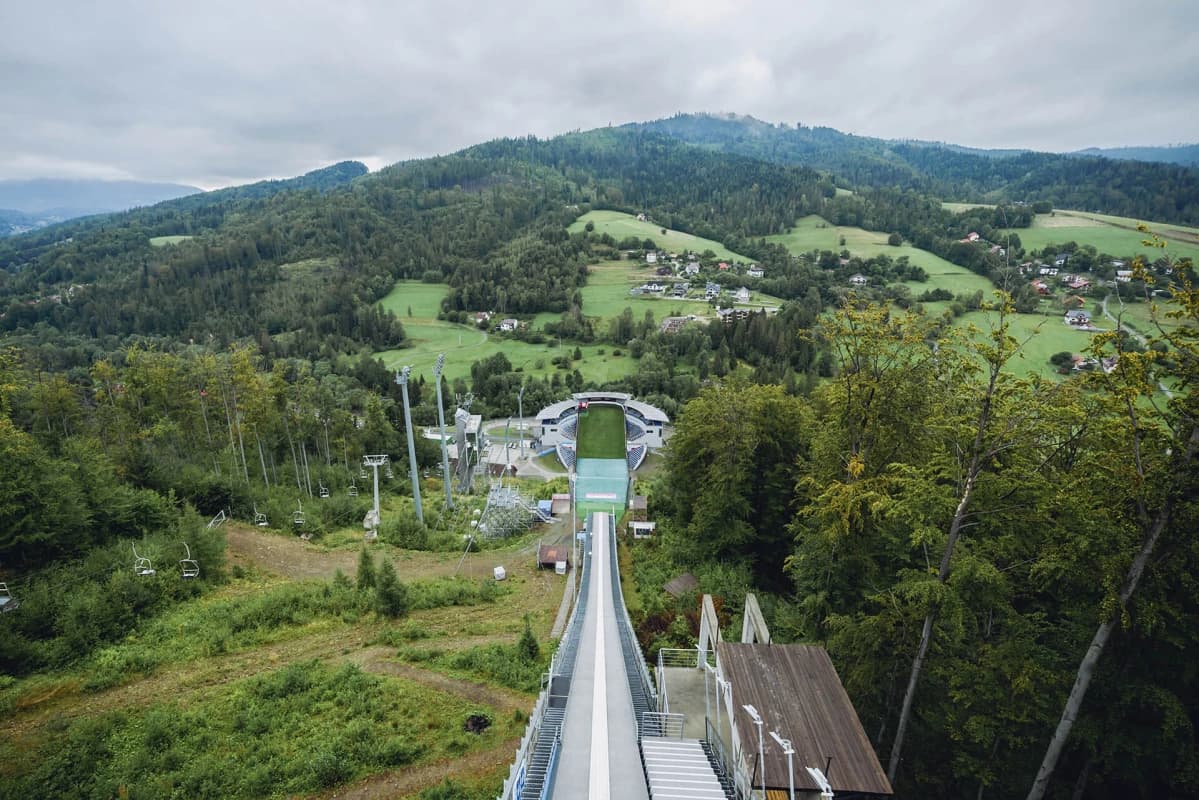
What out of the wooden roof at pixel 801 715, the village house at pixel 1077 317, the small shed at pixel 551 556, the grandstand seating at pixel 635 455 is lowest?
the grandstand seating at pixel 635 455

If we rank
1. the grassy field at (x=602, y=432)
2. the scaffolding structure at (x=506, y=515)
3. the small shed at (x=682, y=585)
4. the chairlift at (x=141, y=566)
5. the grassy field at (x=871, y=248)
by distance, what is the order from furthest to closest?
1. the grassy field at (x=871, y=248)
2. the grassy field at (x=602, y=432)
3. the scaffolding structure at (x=506, y=515)
4. the small shed at (x=682, y=585)
5. the chairlift at (x=141, y=566)

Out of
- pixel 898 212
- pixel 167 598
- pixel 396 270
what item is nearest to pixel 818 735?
pixel 167 598

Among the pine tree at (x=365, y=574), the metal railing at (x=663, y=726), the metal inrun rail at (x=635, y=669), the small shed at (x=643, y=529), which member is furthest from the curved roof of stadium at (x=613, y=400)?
the metal railing at (x=663, y=726)

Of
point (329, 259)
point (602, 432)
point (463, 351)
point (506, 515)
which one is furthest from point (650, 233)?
point (506, 515)

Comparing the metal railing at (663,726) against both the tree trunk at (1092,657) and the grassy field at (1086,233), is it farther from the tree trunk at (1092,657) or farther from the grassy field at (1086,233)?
the grassy field at (1086,233)

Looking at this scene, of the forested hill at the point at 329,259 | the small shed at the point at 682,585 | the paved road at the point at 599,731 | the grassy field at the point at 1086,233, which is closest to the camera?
the paved road at the point at 599,731

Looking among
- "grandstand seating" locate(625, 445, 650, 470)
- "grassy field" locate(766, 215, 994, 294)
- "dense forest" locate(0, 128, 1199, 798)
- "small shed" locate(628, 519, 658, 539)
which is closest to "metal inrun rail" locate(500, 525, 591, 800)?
"dense forest" locate(0, 128, 1199, 798)

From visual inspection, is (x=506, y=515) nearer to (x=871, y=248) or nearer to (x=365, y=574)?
(x=365, y=574)
